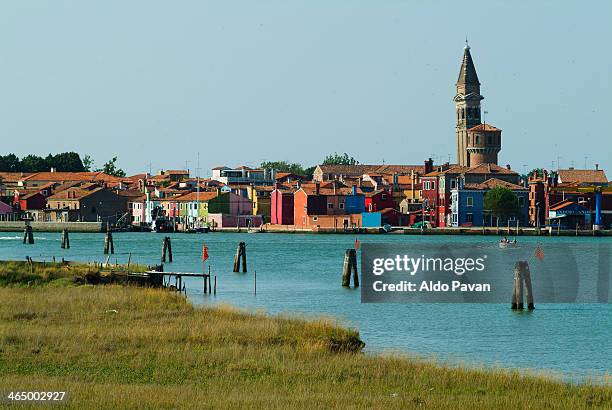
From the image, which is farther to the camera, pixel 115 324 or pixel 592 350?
pixel 592 350

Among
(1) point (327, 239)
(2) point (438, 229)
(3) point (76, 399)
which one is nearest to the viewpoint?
(3) point (76, 399)

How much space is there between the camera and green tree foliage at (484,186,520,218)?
15675cm

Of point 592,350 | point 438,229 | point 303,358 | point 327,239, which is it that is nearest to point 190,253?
point 327,239

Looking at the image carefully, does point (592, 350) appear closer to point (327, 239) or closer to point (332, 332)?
point (332, 332)

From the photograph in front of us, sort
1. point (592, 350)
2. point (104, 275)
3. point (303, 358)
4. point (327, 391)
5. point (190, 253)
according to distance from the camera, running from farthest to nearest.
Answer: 1. point (190, 253)
2. point (104, 275)
3. point (592, 350)
4. point (303, 358)
5. point (327, 391)

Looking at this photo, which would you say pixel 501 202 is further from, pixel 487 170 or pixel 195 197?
pixel 195 197

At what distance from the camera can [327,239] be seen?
5846 inches

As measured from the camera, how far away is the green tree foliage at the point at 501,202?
15675 centimetres

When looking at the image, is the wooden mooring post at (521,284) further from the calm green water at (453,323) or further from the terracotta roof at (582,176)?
the terracotta roof at (582,176)

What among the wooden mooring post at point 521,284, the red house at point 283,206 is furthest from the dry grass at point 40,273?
the red house at point 283,206

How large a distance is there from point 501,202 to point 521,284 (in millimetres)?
111298

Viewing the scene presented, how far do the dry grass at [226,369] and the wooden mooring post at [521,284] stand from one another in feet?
38.2

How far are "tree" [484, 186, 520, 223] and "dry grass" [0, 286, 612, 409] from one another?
12354 centimetres

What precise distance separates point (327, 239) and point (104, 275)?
101 metres
